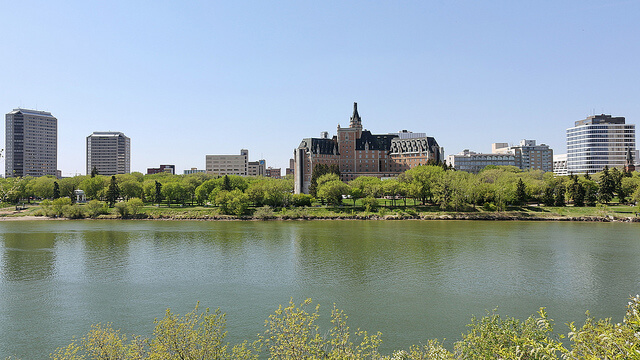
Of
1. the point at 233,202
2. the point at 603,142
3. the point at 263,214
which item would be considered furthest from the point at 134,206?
the point at 603,142

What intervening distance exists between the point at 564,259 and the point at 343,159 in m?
119

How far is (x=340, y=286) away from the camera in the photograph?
32.8 m

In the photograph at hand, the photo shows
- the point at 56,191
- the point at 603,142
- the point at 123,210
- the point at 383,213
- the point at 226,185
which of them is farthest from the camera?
the point at 603,142

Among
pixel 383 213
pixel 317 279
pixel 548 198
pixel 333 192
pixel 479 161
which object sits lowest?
pixel 317 279

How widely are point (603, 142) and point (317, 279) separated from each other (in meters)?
160

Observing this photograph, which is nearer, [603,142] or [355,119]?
[603,142]

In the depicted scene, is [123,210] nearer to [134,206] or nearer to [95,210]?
[134,206]

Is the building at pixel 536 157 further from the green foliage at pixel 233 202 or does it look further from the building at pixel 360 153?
the green foliage at pixel 233 202

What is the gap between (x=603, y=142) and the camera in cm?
14962

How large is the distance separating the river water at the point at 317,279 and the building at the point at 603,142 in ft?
347

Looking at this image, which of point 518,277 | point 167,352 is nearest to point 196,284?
point 167,352

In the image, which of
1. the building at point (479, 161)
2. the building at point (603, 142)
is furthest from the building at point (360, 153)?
the building at point (603, 142)

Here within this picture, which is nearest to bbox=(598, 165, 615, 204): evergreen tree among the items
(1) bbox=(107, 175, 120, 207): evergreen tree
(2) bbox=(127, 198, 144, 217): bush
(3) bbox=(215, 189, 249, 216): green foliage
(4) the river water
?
(4) the river water

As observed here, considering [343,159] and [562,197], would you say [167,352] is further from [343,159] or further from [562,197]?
[343,159]
